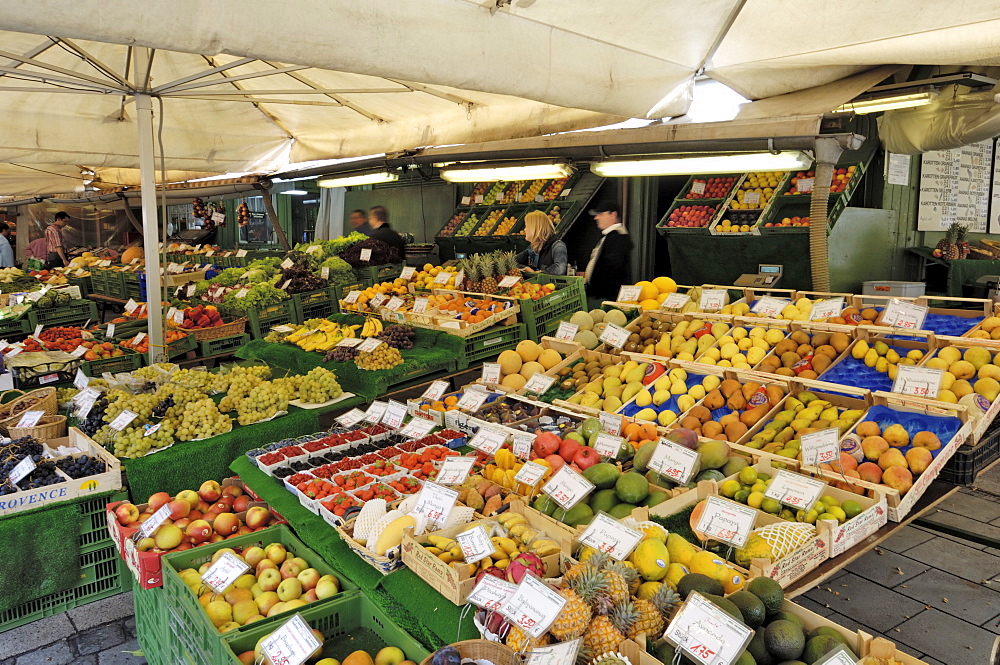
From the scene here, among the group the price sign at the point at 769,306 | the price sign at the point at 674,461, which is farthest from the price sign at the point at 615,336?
the price sign at the point at 674,461

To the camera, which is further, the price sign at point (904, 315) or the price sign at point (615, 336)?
the price sign at point (615, 336)

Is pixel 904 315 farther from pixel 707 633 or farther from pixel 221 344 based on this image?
pixel 221 344

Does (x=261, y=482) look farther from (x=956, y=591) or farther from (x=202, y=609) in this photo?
(x=956, y=591)

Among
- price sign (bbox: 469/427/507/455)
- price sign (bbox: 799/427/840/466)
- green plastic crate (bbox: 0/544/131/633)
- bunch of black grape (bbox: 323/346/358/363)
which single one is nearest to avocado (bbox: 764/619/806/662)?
price sign (bbox: 799/427/840/466)

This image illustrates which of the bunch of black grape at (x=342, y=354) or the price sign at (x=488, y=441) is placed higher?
the bunch of black grape at (x=342, y=354)

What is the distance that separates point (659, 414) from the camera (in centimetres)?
349

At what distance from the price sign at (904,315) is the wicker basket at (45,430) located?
184 inches

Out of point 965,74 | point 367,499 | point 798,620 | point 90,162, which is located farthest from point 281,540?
point 965,74

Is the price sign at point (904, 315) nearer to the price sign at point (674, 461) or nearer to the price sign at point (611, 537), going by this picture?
the price sign at point (674, 461)

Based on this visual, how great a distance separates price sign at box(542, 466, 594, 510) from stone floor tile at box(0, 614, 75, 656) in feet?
7.96

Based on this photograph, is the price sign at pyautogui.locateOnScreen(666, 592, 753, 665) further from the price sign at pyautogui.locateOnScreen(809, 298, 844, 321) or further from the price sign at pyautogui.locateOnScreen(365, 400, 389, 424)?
the price sign at pyautogui.locateOnScreen(809, 298, 844, 321)

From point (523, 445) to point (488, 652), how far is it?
130cm

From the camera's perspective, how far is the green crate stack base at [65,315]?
7142 mm

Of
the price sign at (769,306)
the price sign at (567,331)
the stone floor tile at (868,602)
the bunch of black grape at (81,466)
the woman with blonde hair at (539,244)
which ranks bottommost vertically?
the stone floor tile at (868,602)
